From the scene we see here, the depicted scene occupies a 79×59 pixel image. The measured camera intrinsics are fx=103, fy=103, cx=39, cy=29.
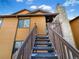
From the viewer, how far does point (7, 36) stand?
10.2 meters

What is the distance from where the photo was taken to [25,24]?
11000 mm

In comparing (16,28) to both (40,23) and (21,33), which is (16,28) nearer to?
(21,33)

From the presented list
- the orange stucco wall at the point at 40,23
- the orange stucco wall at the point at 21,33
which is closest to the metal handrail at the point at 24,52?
the orange stucco wall at the point at 21,33

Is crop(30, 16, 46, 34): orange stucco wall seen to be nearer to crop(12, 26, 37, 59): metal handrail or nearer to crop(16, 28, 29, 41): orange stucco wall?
crop(16, 28, 29, 41): orange stucco wall

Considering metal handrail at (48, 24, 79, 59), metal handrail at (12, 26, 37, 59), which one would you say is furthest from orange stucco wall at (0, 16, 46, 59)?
metal handrail at (48, 24, 79, 59)

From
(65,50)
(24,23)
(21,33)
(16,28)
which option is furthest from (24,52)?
(24,23)

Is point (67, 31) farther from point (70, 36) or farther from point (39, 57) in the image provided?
point (39, 57)

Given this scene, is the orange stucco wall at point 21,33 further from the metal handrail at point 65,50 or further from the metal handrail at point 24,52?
the metal handrail at point 65,50

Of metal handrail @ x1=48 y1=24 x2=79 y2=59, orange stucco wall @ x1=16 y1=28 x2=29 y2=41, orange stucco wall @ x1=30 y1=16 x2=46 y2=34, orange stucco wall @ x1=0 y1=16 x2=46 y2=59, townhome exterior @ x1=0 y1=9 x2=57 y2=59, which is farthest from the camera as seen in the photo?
orange stucco wall @ x1=30 y1=16 x2=46 y2=34

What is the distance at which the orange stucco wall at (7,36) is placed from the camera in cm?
934

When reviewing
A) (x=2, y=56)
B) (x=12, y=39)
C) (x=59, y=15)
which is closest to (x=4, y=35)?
(x=12, y=39)

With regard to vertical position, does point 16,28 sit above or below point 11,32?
above

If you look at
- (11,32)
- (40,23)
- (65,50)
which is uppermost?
(40,23)

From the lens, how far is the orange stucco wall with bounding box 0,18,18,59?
30.7 feet
